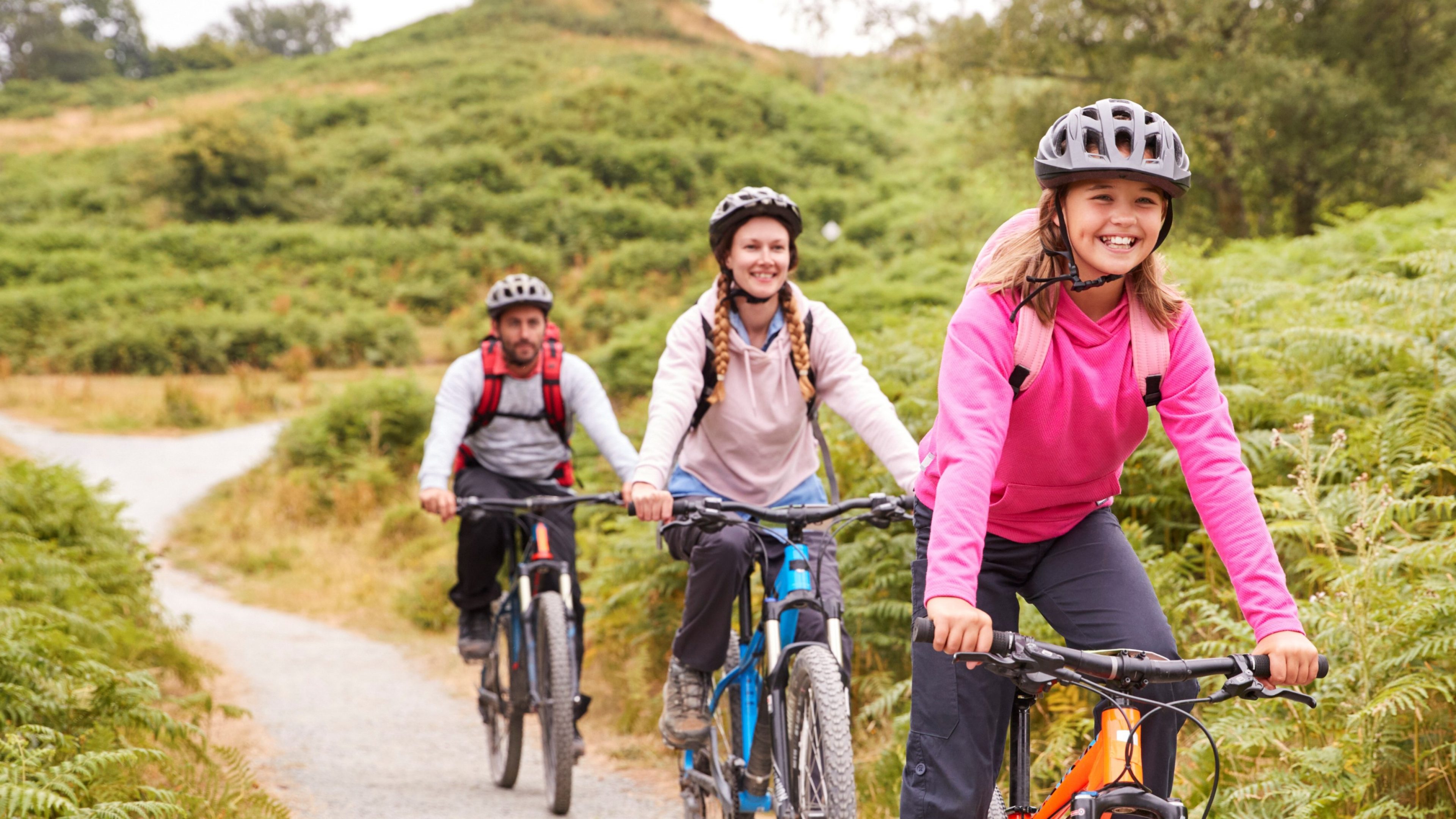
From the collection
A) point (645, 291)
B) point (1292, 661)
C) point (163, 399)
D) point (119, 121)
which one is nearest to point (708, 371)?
point (1292, 661)

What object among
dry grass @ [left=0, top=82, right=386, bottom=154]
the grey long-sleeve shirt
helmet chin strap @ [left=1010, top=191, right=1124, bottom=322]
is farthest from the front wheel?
dry grass @ [left=0, top=82, right=386, bottom=154]

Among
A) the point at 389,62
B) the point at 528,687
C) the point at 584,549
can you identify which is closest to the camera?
the point at 528,687

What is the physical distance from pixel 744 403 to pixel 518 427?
7.85ft

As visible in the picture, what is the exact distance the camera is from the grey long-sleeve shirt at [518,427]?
595 cm

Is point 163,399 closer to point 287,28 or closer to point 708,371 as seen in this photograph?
point 708,371

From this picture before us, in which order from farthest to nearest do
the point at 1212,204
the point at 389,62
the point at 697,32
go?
the point at 697,32 → the point at 389,62 → the point at 1212,204

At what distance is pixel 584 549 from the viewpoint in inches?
361

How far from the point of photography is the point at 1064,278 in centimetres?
244

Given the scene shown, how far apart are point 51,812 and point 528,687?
2376 millimetres

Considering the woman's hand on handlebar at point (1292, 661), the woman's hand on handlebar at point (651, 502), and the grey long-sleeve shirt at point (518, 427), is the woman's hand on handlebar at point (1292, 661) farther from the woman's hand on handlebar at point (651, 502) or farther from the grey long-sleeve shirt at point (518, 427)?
the grey long-sleeve shirt at point (518, 427)

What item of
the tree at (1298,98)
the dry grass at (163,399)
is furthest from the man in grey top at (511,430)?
the dry grass at (163,399)

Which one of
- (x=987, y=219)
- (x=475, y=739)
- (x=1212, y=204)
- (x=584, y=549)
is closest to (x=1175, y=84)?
(x=1212, y=204)

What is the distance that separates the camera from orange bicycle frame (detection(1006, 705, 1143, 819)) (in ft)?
7.21

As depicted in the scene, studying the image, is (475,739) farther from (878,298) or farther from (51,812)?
(878,298)
